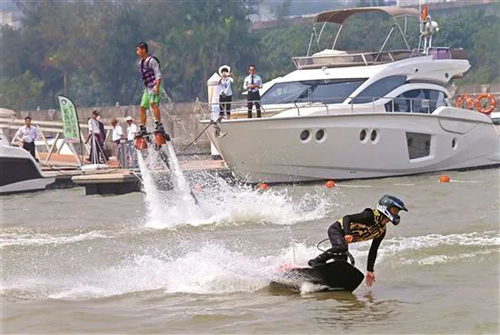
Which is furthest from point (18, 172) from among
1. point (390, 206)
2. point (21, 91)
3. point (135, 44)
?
point (135, 44)

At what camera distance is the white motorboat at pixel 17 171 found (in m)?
28.2

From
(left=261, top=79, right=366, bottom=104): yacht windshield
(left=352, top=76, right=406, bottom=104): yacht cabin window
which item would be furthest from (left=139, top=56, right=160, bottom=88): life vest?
(left=352, top=76, right=406, bottom=104): yacht cabin window

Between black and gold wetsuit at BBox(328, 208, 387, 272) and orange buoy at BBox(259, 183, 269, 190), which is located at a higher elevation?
black and gold wetsuit at BBox(328, 208, 387, 272)

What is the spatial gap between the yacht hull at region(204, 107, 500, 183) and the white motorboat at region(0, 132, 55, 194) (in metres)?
5.05

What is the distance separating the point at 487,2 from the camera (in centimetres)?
12025

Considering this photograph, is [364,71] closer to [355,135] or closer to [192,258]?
[355,135]

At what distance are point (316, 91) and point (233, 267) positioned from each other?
570 inches

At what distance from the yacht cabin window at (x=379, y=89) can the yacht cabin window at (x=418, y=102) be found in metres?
0.29

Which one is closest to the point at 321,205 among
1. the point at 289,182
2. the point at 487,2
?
the point at 289,182

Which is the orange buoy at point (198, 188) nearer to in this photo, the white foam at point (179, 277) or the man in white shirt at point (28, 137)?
the man in white shirt at point (28, 137)

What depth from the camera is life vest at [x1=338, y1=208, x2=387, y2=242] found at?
1252 centimetres

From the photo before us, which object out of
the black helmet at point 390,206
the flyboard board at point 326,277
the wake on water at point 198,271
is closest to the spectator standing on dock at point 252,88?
the wake on water at point 198,271

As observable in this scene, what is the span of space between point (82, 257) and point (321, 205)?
6.21m

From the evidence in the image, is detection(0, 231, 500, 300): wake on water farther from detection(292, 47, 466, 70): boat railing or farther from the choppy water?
detection(292, 47, 466, 70): boat railing
